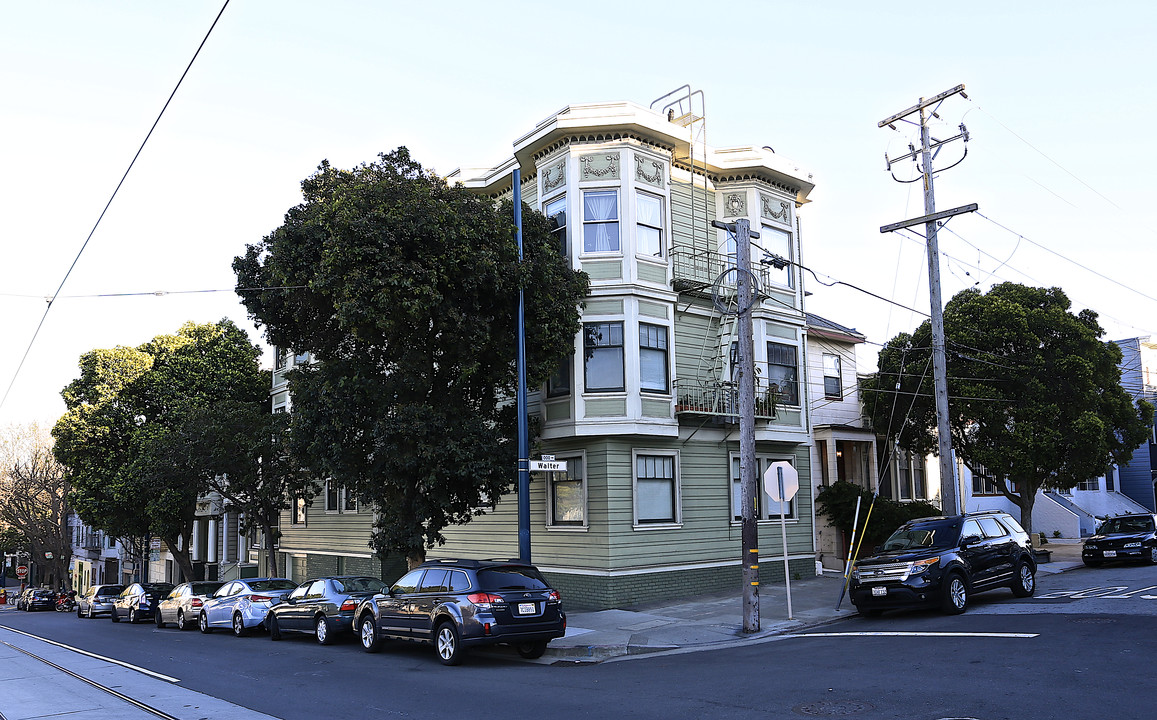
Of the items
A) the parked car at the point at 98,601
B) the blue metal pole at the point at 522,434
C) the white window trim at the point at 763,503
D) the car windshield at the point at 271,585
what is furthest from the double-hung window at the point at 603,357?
the parked car at the point at 98,601

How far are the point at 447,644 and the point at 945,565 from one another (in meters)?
8.64

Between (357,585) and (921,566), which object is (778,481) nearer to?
(921,566)

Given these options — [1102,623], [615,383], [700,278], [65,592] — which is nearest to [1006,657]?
[1102,623]

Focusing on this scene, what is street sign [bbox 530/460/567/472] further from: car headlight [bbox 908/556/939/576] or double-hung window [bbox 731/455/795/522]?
double-hung window [bbox 731/455/795/522]

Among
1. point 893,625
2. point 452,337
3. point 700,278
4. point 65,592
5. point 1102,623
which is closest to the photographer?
point 1102,623

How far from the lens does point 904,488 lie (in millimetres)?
30172

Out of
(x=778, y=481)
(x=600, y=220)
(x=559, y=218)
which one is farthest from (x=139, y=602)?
(x=778, y=481)

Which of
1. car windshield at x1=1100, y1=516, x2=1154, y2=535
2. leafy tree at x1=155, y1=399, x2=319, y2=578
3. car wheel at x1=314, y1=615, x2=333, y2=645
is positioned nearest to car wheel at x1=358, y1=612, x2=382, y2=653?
car wheel at x1=314, y1=615, x2=333, y2=645

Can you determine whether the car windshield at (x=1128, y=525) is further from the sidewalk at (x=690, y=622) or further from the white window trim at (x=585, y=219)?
the white window trim at (x=585, y=219)

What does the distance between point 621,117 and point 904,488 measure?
17.1 meters

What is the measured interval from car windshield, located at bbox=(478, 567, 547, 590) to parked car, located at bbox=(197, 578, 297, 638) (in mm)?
9123

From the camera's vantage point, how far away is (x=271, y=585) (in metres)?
22.0

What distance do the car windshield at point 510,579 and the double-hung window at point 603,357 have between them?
7.13 metres

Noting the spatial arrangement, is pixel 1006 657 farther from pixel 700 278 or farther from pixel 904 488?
pixel 904 488
